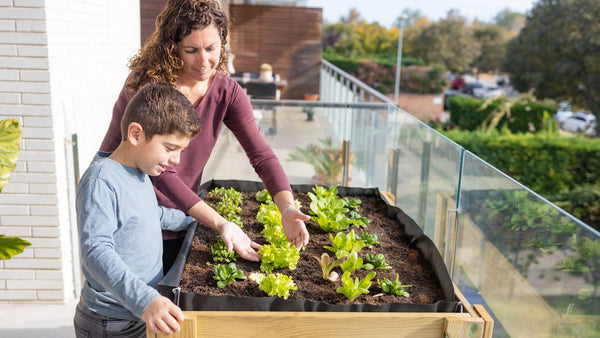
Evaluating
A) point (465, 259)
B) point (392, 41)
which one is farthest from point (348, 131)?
point (392, 41)

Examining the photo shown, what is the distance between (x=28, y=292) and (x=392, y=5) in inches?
3268

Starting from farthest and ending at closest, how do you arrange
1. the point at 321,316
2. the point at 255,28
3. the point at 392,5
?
1. the point at 392,5
2. the point at 255,28
3. the point at 321,316

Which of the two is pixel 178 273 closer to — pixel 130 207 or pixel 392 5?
pixel 130 207

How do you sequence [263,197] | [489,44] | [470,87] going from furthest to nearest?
1. [470,87]
2. [489,44]
3. [263,197]

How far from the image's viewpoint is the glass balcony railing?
158 centimetres

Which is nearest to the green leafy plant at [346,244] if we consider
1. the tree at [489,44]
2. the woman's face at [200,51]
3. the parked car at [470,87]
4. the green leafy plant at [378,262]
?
the green leafy plant at [378,262]

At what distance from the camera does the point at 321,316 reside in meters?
1.34

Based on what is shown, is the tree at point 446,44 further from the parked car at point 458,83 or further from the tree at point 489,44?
the parked car at point 458,83

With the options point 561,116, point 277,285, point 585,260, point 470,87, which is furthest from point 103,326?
point 470,87

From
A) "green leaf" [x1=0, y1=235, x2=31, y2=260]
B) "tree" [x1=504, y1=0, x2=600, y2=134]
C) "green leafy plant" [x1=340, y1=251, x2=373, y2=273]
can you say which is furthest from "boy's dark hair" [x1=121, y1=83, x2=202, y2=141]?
"tree" [x1=504, y1=0, x2=600, y2=134]

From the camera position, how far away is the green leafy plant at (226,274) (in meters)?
1.51

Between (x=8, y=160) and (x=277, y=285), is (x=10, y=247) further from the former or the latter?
(x=277, y=285)

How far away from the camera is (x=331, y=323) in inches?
53.1

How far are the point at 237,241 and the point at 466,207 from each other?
4.28 ft
